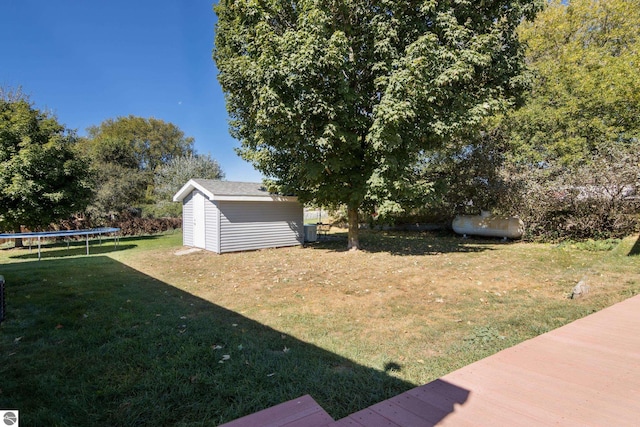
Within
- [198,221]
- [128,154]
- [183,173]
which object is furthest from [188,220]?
[128,154]

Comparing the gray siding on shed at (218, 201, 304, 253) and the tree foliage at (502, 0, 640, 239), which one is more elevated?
the tree foliage at (502, 0, 640, 239)

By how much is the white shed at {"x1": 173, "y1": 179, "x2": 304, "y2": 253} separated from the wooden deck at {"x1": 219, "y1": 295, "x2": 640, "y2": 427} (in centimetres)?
961

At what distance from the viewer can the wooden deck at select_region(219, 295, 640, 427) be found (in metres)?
1.83

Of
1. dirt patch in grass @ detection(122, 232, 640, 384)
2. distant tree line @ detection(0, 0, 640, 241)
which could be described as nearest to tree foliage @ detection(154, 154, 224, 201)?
distant tree line @ detection(0, 0, 640, 241)

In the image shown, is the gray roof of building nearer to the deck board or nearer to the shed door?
the shed door

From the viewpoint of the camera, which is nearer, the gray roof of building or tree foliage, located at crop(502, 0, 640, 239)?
tree foliage, located at crop(502, 0, 640, 239)

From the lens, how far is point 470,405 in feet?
6.52

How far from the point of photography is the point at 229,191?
1130 centimetres

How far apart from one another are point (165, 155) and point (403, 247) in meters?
33.7

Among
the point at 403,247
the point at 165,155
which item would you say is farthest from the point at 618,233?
the point at 165,155

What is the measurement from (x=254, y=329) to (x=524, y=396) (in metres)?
3.01

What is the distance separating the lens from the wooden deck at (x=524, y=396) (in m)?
1.83

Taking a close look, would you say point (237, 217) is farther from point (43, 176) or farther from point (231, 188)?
point (43, 176)

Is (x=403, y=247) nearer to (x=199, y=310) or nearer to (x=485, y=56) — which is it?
(x=485, y=56)
